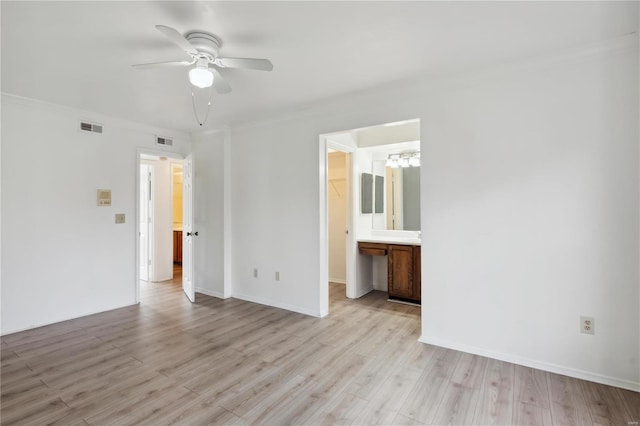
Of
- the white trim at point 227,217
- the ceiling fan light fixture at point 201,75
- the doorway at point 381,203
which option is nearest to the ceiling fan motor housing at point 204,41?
the ceiling fan light fixture at point 201,75

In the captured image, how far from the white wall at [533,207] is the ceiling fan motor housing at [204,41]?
5.13 ft

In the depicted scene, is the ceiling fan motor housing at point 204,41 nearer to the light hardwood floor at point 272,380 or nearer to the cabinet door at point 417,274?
the light hardwood floor at point 272,380

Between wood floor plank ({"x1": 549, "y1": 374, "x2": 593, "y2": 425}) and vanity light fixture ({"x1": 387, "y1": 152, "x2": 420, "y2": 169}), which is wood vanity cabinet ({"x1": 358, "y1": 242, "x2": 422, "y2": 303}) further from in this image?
wood floor plank ({"x1": 549, "y1": 374, "x2": 593, "y2": 425})

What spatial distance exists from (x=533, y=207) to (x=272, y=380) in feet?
8.08

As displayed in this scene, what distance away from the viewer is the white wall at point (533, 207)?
228cm

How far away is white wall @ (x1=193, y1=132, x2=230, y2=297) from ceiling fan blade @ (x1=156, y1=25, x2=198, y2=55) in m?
2.49

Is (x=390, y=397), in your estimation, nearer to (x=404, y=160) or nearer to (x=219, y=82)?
(x=219, y=82)

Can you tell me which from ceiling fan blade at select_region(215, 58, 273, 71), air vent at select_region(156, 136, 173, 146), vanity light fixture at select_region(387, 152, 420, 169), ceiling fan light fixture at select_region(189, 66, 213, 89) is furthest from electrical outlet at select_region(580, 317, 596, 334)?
air vent at select_region(156, 136, 173, 146)

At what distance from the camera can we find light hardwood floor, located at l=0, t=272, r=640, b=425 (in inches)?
78.5

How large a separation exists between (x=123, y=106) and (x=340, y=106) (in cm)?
250

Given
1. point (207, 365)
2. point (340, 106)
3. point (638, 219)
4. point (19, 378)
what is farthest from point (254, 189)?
point (638, 219)

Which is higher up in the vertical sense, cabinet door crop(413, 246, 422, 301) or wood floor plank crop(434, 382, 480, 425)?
cabinet door crop(413, 246, 422, 301)

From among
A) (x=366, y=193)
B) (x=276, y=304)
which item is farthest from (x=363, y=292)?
(x=366, y=193)

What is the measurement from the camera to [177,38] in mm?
1894
